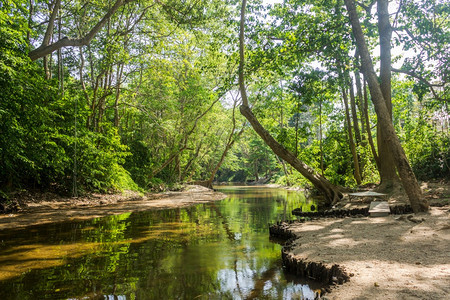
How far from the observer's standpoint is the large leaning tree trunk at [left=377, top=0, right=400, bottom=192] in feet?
32.2

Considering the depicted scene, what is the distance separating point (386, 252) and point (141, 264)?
3.97 meters

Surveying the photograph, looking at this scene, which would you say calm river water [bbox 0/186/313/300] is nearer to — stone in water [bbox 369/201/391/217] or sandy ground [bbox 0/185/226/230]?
sandy ground [bbox 0/185/226/230]

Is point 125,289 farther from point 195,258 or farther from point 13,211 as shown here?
point 13,211

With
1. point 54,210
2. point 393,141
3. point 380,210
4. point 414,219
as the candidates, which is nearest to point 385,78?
point 393,141

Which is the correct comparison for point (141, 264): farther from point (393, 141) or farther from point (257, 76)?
point (257, 76)

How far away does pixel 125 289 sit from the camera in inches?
156

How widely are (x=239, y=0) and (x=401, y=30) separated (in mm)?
7300

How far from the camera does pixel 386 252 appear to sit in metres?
4.57

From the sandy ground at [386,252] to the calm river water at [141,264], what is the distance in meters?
0.70

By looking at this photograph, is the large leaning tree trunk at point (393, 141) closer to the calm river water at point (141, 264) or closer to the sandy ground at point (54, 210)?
the calm river water at point (141, 264)

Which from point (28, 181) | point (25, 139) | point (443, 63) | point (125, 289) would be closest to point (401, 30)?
point (443, 63)

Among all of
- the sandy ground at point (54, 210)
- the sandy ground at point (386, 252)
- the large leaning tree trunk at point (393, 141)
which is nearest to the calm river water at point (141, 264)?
the sandy ground at point (386, 252)

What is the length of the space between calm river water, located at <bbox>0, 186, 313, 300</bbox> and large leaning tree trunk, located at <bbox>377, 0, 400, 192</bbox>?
5.87m

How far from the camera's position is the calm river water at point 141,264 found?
12.9 feet
